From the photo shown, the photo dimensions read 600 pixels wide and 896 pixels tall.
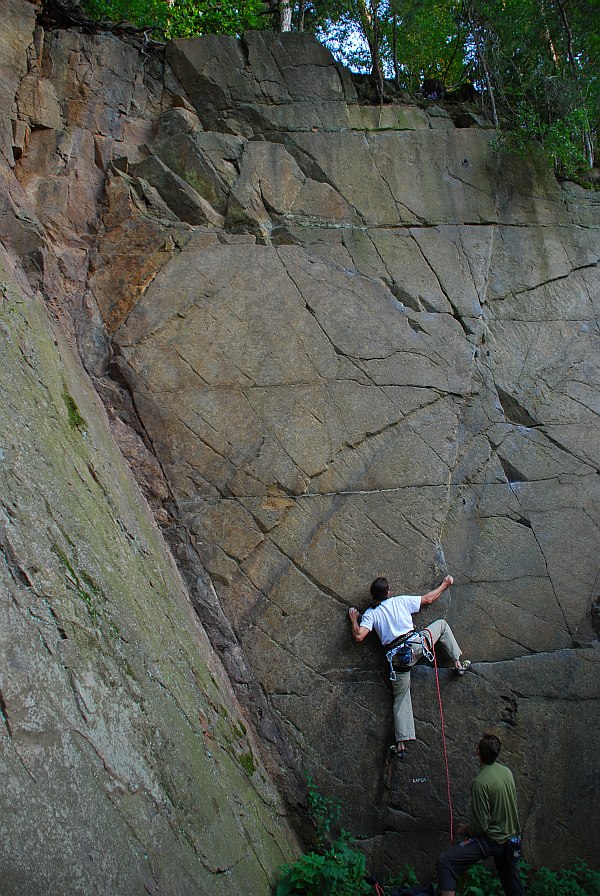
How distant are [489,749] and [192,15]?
11161 mm

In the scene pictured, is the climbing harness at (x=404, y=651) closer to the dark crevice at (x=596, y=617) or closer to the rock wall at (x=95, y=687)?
the rock wall at (x=95, y=687)

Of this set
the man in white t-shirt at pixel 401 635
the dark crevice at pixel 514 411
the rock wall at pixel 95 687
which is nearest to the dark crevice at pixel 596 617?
the man in white t-shirt at pixel 401 635

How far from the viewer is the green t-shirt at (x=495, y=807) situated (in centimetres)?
496

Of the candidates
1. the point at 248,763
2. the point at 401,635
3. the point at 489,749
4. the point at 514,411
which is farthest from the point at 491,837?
the point at 514,411

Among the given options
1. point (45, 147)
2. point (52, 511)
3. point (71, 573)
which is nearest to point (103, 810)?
point (71, 573)

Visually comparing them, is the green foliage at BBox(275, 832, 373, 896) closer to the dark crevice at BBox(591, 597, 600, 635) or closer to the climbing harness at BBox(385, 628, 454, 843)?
the climbing harness at BBox(385, 628, 454, 843)

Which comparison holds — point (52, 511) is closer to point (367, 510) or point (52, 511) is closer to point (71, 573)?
point (71, 573)

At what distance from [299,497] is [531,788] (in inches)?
138

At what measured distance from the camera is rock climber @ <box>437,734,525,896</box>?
4.96 m

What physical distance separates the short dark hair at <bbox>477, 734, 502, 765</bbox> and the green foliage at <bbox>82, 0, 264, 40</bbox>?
31.5 ft

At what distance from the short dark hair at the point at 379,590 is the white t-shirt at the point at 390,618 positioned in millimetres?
54

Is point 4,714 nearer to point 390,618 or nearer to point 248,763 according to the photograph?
point 248,763

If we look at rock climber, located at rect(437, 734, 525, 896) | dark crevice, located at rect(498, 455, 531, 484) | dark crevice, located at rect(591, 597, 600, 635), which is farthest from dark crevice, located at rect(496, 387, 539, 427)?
rock climber, located at rect(437, 734, 525, 896)

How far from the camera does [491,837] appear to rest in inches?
195
